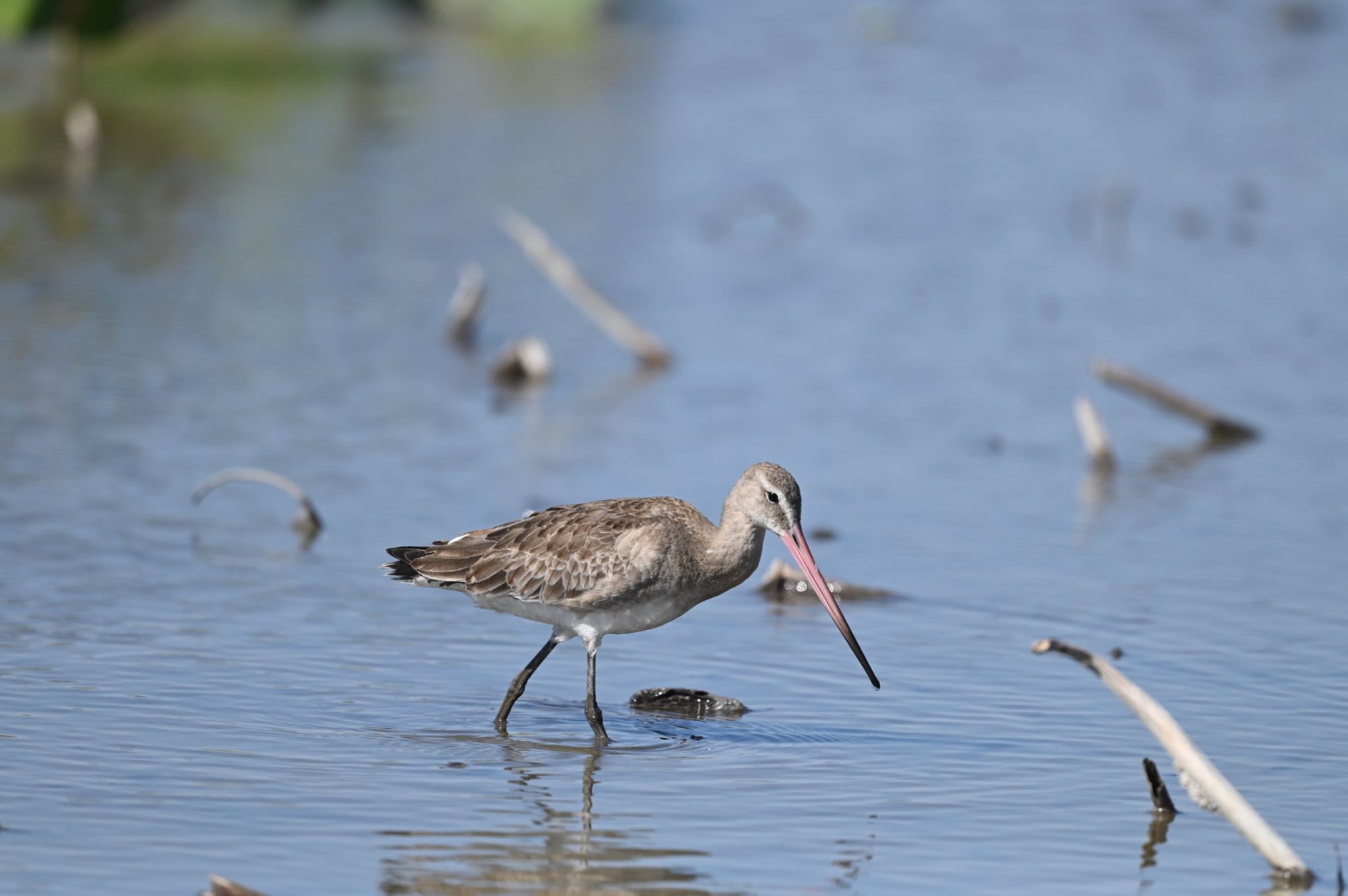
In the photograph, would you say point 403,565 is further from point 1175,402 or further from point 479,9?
point 479,9

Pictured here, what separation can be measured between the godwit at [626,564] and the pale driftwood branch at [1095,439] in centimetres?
412

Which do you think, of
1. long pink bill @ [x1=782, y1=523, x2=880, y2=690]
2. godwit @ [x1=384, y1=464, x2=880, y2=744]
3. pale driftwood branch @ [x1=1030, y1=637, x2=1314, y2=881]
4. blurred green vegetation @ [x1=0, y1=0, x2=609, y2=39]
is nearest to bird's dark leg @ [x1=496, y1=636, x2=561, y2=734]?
godwit @ [x1=384, y1=464, x2=880, y2=744]

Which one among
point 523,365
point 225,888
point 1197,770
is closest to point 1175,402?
point 523,365

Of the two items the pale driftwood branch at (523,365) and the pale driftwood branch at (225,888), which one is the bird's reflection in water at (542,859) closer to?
the pale driftwood branch at (225,888)

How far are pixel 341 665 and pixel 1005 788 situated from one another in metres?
2.67

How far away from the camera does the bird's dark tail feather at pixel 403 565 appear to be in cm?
767

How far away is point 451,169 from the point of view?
19969 mm

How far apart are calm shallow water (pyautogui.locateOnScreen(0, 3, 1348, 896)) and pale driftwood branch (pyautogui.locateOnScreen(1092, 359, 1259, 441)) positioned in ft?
0.50

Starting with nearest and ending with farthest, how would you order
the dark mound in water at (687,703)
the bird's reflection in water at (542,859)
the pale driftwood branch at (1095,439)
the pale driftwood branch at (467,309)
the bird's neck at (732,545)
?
1. the bird's reflection in water at (542,859)
2. the bird's neck at (732,545)
3. the dark mound in water at (687,703)
4. the pale driftwood branch at (1095,439)
5. the pale driftwood branch at (467,309)

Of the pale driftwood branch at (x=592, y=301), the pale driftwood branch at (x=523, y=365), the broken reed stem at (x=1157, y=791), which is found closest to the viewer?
the broken reed stem at (x=1157, y=791)

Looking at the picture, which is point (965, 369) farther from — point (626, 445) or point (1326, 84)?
point (1326, 84)

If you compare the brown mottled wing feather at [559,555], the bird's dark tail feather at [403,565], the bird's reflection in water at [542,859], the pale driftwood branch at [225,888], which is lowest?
the bird's reflection in water at [542,859]

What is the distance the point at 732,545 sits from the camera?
23.8 feet

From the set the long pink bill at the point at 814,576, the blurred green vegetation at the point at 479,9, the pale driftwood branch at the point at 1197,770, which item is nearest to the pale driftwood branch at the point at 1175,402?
the long pink bill at the point at 814,576
